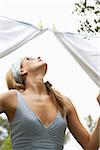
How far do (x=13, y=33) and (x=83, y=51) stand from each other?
375mm

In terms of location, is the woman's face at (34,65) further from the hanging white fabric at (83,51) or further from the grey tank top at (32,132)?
the hanging white fabric at (83,51)

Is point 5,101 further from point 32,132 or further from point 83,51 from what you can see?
point 83,51

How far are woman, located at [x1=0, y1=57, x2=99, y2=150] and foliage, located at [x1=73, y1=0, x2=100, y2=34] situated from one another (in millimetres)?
3034

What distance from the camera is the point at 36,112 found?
1453 millimetres

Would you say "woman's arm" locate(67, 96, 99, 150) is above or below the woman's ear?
below

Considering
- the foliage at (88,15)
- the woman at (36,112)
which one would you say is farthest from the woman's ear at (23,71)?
the foliage at (88,15)

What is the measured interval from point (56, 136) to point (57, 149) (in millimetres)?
49

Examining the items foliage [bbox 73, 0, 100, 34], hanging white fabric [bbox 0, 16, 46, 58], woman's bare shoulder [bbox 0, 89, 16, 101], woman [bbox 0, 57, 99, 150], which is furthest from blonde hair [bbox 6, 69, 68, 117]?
foliage [bbox 73, 0, 100, 34]

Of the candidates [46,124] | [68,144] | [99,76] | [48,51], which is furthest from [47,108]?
[68,144]

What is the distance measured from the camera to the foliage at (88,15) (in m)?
4.67

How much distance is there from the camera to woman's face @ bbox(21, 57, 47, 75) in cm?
159

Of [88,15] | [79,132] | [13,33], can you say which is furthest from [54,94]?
[88,15]

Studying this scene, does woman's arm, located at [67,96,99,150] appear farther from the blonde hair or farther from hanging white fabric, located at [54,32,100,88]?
hanging white fabric, located at [54,32,100,88]

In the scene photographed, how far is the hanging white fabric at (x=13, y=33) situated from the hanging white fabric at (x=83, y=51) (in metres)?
0.13
